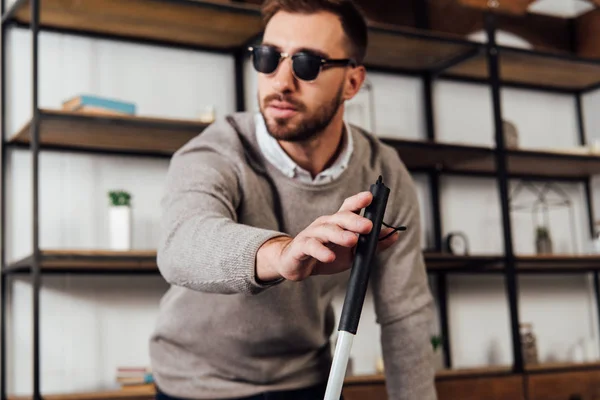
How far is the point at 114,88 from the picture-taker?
336cm

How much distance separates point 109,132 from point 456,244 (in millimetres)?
1767

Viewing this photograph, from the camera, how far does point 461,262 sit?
3.73 meters

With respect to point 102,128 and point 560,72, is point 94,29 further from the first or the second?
point 560,72

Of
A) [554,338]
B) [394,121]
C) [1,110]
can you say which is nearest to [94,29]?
[1,110]

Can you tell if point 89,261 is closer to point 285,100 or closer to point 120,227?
point 120,227

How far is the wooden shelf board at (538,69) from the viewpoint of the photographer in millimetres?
4016

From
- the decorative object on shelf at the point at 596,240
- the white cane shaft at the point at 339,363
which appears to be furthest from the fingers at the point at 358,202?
the decorative object on shelf at the point at 596,240

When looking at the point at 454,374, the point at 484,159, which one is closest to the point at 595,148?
the point at 484,159

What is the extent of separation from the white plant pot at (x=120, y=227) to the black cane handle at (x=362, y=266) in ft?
7.10

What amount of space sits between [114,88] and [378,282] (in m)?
1.88

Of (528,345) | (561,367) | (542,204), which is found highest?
(542,204)

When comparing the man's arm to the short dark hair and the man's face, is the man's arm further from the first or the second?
the short dark hair

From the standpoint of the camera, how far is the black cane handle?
38.5 inches

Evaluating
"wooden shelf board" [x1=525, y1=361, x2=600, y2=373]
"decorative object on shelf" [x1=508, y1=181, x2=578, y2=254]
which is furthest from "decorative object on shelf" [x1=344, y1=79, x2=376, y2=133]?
"wooden shelf board" [x1=525, y1=361, x2=600, y2=373]
